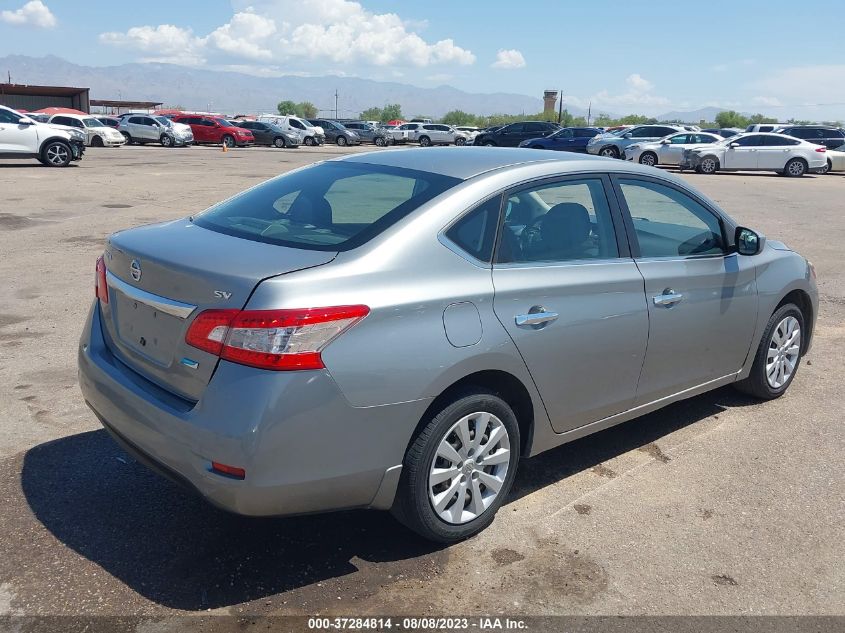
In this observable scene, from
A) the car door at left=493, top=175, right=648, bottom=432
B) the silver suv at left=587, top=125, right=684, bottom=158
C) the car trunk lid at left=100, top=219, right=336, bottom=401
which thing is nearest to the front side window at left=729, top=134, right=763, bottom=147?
the silver suv at left=587, top=125, right=684, bottom=158

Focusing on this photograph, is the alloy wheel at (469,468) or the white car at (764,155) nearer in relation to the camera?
the alloy wheel at (469,468)

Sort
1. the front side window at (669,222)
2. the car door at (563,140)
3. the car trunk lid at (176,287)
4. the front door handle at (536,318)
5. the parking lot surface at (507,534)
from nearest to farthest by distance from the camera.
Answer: the car trunk lid at (176,287) → the parking lot surface at (507,534) → the front door handle at (536,318) → the front side window at (669,222) → the car door at (563,140)

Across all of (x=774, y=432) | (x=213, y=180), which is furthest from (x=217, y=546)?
(x=213, y=180)

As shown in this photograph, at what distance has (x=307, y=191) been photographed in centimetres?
404

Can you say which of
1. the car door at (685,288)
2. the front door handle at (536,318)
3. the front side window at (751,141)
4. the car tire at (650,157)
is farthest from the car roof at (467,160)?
the car tire at (650,157)

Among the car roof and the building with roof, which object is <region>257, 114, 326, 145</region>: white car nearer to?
the building with roof

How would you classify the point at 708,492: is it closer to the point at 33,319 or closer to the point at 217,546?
the point at 217,546

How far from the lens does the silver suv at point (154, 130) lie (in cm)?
4178

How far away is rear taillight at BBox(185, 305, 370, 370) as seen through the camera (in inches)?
113

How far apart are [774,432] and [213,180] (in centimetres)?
1769

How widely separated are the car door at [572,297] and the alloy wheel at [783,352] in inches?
64.2

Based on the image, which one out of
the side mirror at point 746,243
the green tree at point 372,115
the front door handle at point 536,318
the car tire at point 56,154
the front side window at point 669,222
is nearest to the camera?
the front door handle at point 536,318

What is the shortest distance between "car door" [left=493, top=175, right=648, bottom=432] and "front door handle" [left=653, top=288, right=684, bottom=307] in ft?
0.43

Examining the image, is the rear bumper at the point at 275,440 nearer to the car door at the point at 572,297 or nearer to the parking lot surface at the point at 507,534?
→ the parking lot surface at the point at 507,534
